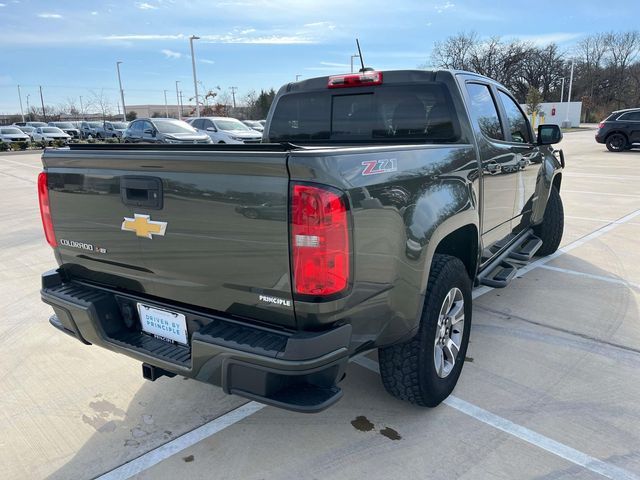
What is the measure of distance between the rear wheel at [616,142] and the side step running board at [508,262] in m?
18.1

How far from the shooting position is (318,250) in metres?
1.96

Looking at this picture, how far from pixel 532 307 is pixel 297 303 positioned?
3171 millimetres

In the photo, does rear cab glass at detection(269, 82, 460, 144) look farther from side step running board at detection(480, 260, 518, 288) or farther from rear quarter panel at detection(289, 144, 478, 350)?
side step running board at detection(480, 260, 518, 288)

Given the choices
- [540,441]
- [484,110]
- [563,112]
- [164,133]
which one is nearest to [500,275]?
[484,110]

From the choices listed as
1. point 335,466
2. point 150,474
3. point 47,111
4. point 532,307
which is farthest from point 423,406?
point 47,111

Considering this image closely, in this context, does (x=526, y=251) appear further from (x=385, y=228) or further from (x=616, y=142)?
(x=616, y=142)

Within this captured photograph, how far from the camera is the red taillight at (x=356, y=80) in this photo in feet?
11.6

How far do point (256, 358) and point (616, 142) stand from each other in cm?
2254

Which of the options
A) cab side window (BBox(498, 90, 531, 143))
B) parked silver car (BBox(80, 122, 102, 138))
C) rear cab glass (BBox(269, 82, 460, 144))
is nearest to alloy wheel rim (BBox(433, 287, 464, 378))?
rear cab glass (BBox(269, 82, 460, 144))

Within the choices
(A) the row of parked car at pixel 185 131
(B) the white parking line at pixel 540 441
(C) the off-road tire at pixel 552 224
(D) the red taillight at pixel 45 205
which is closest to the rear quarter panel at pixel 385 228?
(B) the white parking line at pixel 540 441

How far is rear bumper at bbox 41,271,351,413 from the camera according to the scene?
6.49ft

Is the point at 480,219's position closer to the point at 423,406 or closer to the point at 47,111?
the point at 423,406

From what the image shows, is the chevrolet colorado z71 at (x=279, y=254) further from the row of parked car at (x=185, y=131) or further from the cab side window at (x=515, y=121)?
the row of parked car at (x=185, y=131)

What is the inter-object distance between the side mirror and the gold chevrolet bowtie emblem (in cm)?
390
